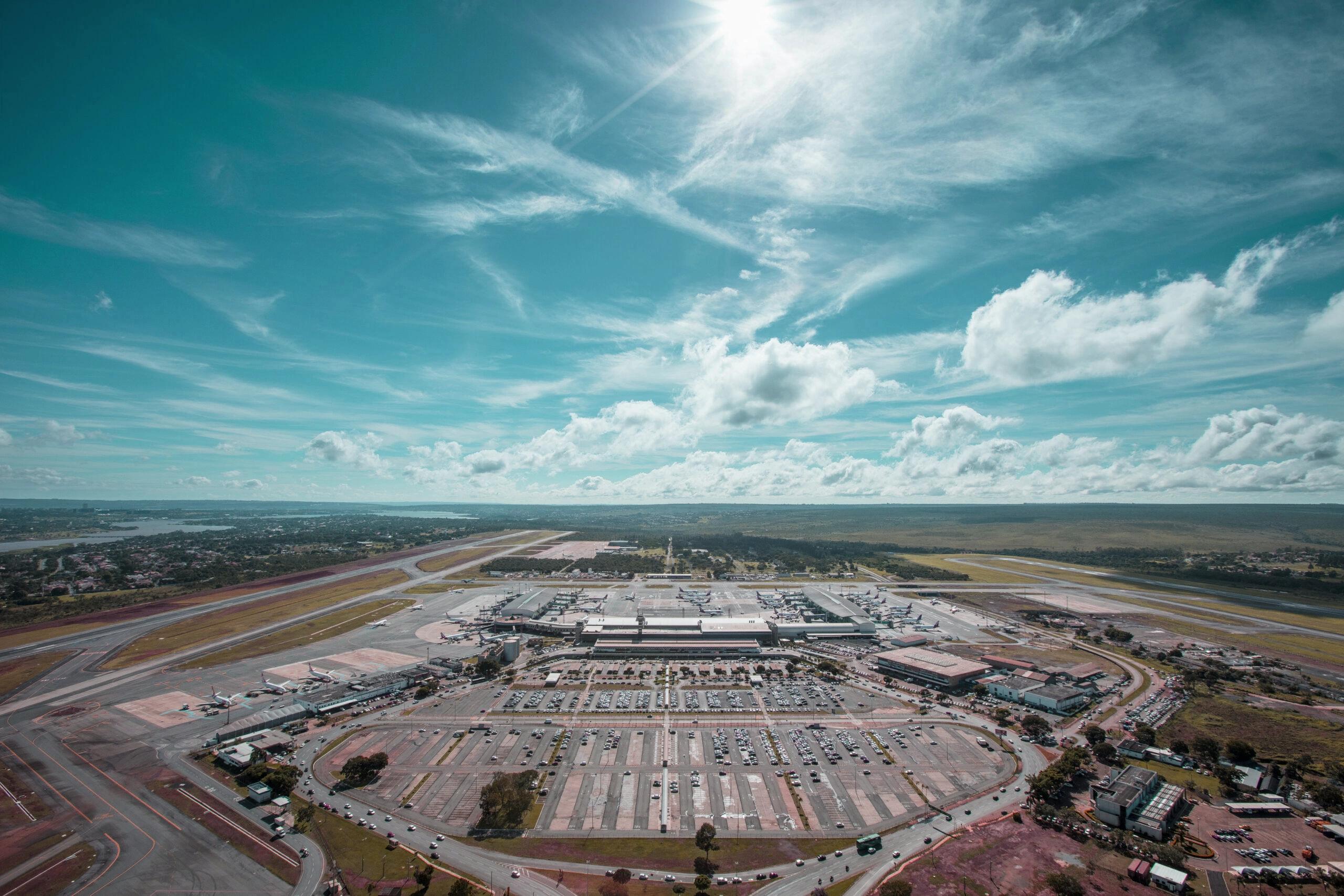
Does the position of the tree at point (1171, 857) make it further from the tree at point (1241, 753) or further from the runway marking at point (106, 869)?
the runway marking at point (106, 869)

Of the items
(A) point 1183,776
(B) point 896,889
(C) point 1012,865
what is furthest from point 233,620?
(A) point 1183,776

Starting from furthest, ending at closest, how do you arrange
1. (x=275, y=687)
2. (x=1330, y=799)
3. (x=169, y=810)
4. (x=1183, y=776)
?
(x=275, y=687)
(x=1183, y=776)
(x=1330, y=799)
(x=169, y=810)

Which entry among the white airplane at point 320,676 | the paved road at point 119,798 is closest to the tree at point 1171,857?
the paved road at point 119,798

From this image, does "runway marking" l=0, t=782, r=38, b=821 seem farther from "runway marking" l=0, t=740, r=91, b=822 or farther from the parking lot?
the parking lot

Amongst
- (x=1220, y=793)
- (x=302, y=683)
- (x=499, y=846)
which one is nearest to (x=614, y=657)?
(x=302, y=683)

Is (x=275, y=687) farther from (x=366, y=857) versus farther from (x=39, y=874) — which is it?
(x=366, y=857)

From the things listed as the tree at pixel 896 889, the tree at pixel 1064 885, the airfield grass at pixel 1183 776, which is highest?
the tree at pixel 896 889
